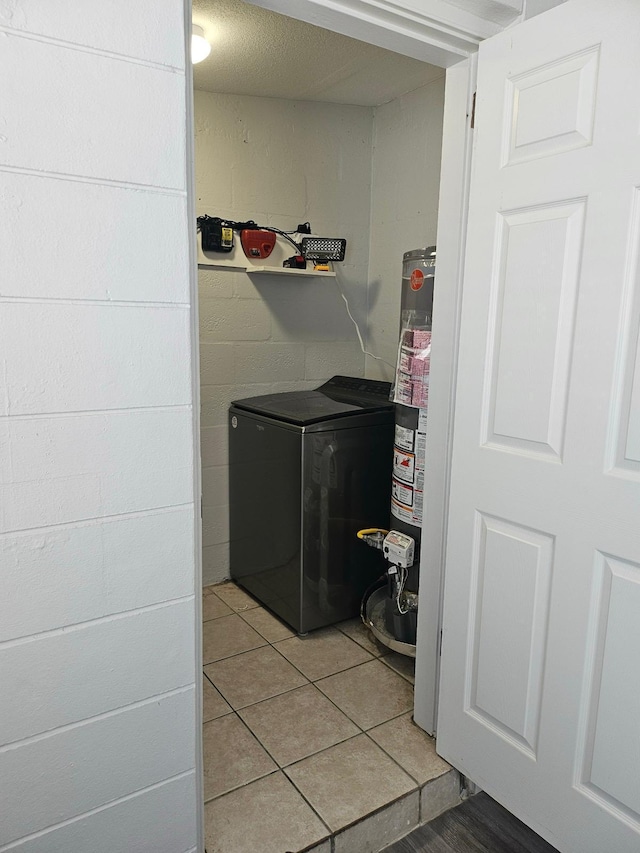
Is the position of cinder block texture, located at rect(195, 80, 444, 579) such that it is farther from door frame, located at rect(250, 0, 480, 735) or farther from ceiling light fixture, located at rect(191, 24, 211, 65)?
door frame, located at rect(250, 0, 480, 735)

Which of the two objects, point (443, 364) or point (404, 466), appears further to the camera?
point (404, 466)

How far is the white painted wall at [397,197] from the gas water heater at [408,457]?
0.72 metres

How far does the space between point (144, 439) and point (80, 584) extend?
0.29m

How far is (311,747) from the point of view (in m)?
1.78

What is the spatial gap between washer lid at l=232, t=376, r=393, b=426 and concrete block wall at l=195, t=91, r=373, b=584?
11cm

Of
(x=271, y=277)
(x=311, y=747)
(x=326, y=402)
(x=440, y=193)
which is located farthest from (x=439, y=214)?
(x=311, y=747)

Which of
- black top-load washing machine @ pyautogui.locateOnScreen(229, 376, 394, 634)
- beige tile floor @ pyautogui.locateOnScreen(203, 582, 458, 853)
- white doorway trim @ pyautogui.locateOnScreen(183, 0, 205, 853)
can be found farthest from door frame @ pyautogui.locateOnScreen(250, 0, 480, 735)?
black top-load washing machine @ pyautogui.locateOnScreen(229, 376, 394, 634)

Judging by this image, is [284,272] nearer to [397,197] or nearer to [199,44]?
[397,197]

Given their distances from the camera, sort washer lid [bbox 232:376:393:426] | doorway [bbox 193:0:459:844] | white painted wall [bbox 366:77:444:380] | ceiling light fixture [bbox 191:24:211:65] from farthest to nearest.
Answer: white painted wall [bbox 366:77:444:380] < washer lid [bbox 232:376:393:426] < doorway [bbox 193:0:459:844] < ceiling light fixture [bbox 191:24:211:65]

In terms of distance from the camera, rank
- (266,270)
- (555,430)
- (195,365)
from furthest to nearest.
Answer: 1. (266,270)
2. (555,430)
3. (195,365)

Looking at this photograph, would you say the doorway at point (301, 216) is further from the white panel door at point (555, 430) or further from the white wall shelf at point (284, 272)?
the white panel door at point (555, 430)

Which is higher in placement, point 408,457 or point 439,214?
point 439,214

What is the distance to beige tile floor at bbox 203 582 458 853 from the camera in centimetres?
150

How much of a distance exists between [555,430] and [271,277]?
1740 millimetres
